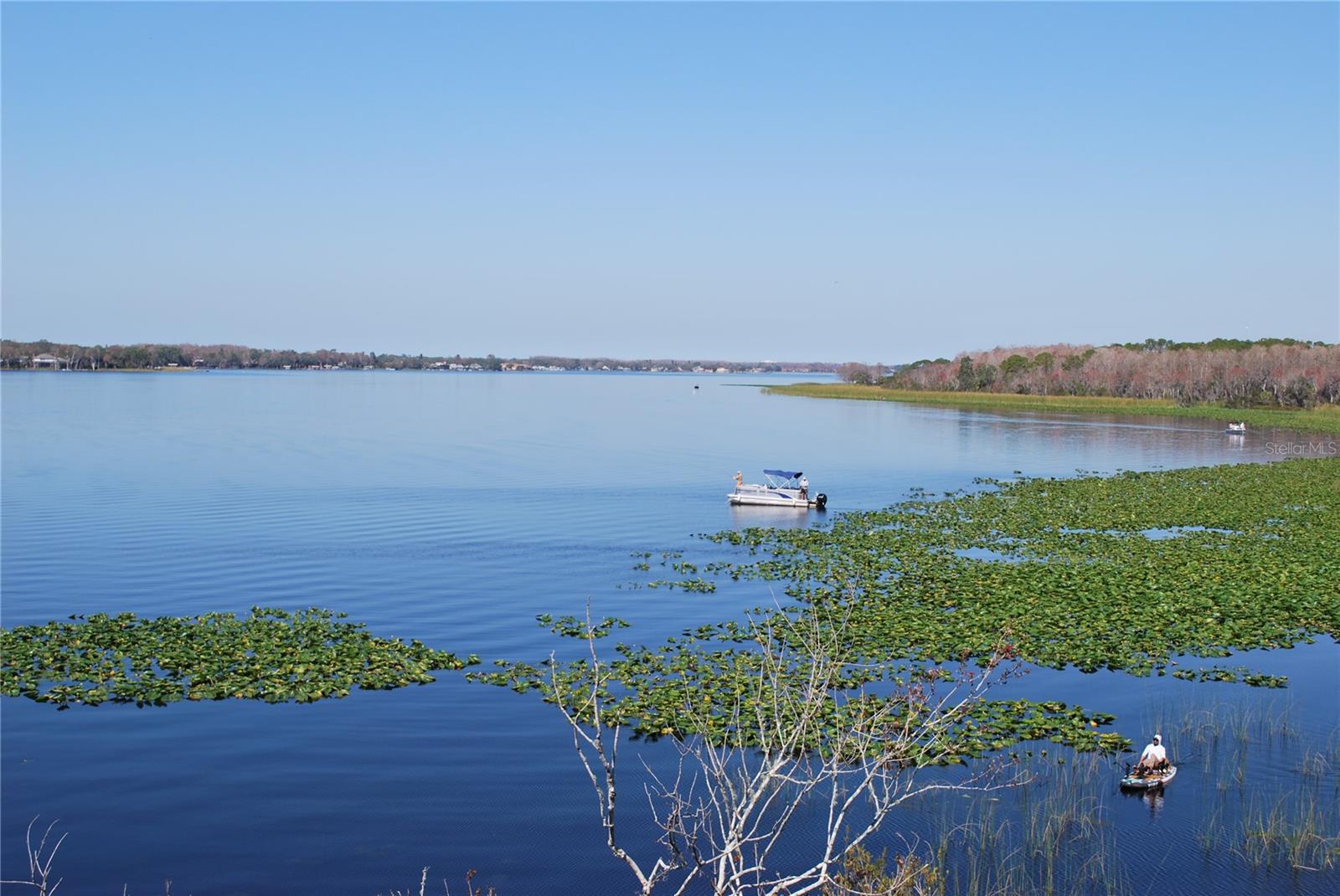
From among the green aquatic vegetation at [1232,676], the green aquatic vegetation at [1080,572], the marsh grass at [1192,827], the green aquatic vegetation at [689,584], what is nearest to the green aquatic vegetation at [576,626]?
the green aquatic vegetation at [689,584]

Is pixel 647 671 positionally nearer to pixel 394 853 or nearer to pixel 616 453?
pixel 394 853

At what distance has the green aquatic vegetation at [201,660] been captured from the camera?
20609mm

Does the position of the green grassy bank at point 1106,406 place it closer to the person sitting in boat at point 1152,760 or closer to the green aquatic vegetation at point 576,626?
the green aquatic vegetation at point 576,626

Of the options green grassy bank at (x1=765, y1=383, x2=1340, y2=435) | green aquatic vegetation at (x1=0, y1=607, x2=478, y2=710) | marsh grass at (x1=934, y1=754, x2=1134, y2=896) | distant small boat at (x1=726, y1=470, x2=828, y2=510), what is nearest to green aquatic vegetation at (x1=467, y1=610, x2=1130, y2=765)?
marsh grass at (x1=934, y1=754, x2=1134, y2=896)

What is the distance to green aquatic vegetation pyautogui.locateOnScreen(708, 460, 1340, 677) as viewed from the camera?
2412 cm

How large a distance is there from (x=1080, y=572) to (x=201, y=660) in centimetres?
2218

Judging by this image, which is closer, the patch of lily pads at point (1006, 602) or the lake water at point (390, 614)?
the lake water at point (390, 614)

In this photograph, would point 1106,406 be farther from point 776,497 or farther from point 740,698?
point 740,698

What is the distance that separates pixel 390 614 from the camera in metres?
27.0

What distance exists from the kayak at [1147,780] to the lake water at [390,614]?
0.27 m

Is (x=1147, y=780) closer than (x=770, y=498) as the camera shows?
Yes

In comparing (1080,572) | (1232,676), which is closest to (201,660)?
(1232,676)

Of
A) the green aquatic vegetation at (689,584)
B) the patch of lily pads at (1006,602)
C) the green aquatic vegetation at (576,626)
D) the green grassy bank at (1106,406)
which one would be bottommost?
the green aquatic vegetation at (576,626)

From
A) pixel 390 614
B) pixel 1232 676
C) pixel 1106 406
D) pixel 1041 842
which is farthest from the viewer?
pixel 1106 406
